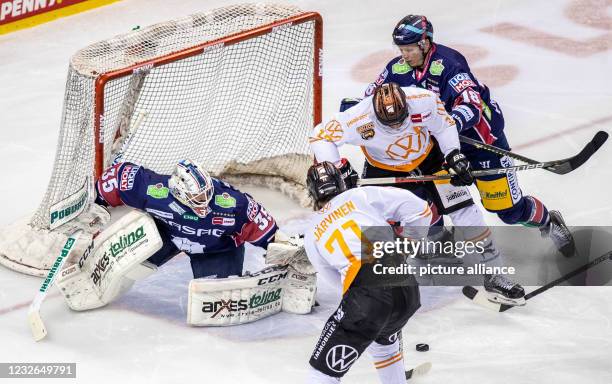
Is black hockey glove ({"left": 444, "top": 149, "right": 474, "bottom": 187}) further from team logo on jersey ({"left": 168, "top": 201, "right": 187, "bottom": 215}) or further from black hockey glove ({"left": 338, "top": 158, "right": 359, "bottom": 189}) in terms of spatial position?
team logo on jersey ({"left": 168, "top": 201, "right": 187, "bottom": 215})

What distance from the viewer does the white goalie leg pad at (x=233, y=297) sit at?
18.3 ft

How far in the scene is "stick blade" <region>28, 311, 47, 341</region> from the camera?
220 inches

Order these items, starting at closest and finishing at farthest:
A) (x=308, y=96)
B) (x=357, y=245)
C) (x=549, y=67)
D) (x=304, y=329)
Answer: (x=357, y=245) < (x=304, y=329) < (x=308, y=96) < (x=549, y=67)

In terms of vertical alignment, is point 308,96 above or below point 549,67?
above

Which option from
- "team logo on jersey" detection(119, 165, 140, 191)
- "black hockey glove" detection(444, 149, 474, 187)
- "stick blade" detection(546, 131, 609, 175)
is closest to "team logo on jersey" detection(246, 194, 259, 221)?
"team logo on jersey" detection(119, 165, 140, 191)

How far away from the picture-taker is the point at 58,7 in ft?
28.9

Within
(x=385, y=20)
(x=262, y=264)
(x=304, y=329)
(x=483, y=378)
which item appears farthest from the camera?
(x=385, y=20)

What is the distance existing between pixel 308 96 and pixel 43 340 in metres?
2.04

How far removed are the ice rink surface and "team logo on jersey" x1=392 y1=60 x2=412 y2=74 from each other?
41.5 inches

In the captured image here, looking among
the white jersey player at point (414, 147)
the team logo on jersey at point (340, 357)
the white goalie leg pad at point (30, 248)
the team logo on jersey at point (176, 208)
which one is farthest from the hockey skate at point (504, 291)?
the white goalie leg pad at point (30, 248)

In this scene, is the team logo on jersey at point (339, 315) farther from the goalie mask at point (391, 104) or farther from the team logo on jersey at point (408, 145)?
the team logo on jersey at point (408, 145)

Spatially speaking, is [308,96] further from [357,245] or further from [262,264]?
[357,245]

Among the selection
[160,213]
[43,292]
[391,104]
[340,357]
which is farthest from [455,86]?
[43,292]

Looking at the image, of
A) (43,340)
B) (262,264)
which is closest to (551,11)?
(262,264)
